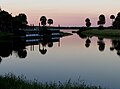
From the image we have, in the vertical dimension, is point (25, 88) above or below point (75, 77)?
above

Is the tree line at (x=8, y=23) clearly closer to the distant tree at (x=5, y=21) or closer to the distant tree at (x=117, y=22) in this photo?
the distant tree at (x=5, y=21)

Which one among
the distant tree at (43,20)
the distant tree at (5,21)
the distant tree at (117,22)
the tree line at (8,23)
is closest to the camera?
the distant tree at (5,21)

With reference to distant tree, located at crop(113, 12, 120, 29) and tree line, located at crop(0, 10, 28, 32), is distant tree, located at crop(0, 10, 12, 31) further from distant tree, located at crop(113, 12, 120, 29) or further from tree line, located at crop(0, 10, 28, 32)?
distant tree, located at crop(113, 12, 120, 29)

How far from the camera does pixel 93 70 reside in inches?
1286

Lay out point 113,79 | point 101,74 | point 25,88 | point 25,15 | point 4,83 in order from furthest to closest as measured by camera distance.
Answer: point 25,15 → point 101,74 → point 113,79 → point 4,83 → point 25,88

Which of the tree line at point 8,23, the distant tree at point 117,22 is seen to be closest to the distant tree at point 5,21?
the tree line at point 8,23

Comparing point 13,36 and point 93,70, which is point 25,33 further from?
point 93,70

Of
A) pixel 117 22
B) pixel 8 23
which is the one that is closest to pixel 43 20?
pixel 117 22

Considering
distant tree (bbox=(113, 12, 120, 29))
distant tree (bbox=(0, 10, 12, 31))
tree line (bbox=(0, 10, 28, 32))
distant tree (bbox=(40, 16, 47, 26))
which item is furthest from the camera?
distant tree (bbox=(40, 16, 47, 26))

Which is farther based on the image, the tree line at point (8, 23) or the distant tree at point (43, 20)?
the distant tree at point (43, 20)

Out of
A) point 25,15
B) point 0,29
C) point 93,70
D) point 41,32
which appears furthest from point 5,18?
point 93,70

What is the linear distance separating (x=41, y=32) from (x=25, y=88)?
11504 centimetres

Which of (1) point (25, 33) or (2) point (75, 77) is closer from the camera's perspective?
(2) point (75, 77)

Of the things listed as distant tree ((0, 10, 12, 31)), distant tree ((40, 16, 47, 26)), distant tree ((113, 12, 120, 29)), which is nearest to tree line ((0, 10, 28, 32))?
distant tree ((0, 10, 12, 31))
